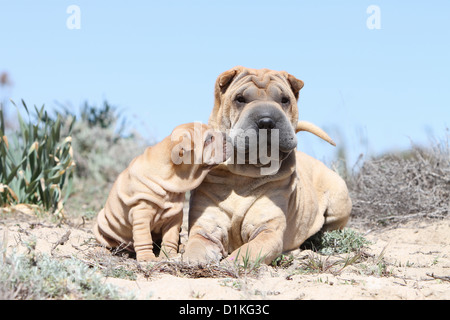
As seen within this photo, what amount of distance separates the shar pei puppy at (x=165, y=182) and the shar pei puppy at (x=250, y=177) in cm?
17

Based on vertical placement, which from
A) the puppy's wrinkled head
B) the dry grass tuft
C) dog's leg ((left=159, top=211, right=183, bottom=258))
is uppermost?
the puppy's wrinkled head

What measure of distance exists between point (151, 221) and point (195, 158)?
2.01 ft

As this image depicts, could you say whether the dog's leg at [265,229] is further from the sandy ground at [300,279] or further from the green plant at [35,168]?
the green plant at [35,168]

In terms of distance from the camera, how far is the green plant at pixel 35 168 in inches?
252

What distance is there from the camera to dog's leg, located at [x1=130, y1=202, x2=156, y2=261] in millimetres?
4086

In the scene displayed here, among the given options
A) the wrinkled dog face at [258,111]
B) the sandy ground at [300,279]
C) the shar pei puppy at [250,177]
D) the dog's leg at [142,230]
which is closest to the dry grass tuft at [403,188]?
the sandy ground at [300,279]

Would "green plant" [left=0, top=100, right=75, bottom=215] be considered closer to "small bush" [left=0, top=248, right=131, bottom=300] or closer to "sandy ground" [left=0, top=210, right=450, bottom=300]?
"sandy ground" [left=0, top=210, right=450, bottom=300]

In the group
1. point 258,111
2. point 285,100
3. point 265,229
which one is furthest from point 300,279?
point 285,100

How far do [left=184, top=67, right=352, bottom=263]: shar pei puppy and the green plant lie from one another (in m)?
2.65

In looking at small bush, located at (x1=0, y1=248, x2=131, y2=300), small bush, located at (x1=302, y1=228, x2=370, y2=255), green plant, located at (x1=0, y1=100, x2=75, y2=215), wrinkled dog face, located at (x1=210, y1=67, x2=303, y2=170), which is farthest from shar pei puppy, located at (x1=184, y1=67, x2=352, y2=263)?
green plant, located at (x1=0, y1=100, x2=75, y2=215)

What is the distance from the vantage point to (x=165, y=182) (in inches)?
164

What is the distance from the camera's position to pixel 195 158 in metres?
4.16

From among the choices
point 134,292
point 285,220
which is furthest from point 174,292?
point 285,220
